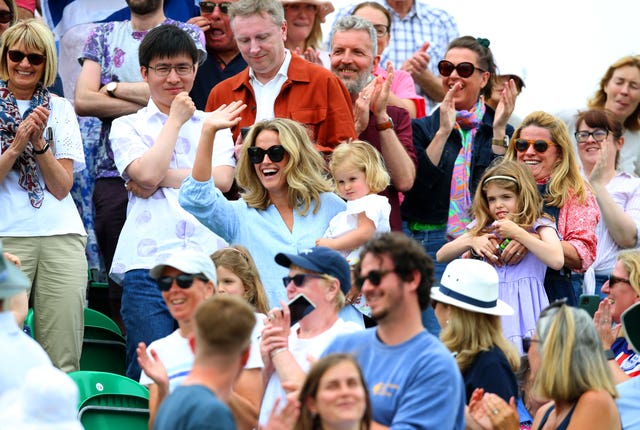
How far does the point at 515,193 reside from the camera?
25.6 ft

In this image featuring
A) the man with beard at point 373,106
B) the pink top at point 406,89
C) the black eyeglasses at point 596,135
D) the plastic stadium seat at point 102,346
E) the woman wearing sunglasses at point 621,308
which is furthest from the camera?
the pink top at point 406,89

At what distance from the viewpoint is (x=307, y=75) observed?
8.26 meters

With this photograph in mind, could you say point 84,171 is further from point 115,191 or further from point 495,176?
point 495,176

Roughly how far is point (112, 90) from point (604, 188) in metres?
3.50

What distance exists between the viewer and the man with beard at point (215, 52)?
30.7 ft

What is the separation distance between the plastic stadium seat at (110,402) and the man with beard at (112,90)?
1594 mm

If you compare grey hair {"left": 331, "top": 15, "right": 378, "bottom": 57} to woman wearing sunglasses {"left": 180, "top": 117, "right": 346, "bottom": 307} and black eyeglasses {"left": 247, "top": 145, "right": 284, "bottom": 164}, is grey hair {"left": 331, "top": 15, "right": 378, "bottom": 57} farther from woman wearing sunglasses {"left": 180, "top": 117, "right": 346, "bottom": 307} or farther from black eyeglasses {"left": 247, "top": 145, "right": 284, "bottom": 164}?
black eyeglasses {"left": 247, "top": 145, "right": 284, "bottom": 164}

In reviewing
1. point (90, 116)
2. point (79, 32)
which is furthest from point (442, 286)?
point (79, 32)

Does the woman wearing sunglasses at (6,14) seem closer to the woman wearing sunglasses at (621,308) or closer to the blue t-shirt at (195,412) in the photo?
the woman wearing sunglasses at (621,308)

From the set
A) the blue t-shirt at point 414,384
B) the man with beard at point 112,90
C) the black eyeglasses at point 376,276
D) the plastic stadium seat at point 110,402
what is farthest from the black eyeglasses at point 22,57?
the blue t-shirt at point 414,384

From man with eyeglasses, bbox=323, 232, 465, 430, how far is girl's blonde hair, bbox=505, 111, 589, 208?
2.81m

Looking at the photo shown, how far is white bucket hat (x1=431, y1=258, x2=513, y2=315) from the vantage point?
20.9ft

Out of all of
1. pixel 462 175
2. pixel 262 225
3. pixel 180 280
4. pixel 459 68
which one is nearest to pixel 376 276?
pixel 180 280

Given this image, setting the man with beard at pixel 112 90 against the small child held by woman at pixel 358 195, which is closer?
the small child held by woman at pixel 358 195
